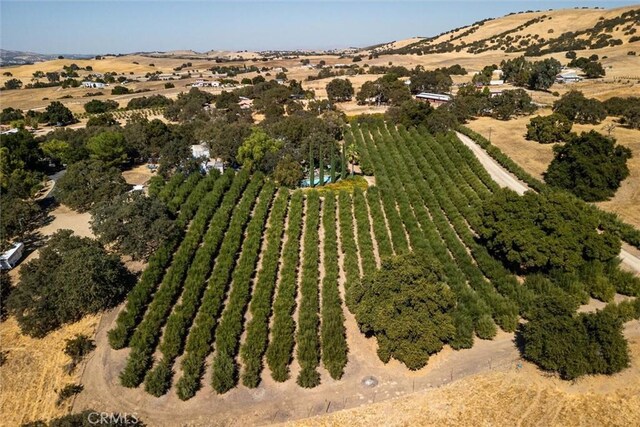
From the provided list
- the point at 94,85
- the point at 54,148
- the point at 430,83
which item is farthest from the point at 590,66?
the point at 94,85

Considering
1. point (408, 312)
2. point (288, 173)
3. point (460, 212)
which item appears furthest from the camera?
point (288, 173)

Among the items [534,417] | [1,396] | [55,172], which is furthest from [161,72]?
[534,417]

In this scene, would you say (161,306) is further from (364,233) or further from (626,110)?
(626,110)

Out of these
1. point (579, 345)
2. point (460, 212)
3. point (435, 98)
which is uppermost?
point (579, 345)

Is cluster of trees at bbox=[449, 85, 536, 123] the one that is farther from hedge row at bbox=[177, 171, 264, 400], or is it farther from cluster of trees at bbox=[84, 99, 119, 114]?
cluster of trees at bbox=[84, 99, 119, 114]

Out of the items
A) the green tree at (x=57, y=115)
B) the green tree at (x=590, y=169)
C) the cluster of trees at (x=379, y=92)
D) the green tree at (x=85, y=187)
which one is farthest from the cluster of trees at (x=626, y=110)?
the green tree at (x=57, y=115)

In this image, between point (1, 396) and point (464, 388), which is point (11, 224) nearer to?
point (1, 396)

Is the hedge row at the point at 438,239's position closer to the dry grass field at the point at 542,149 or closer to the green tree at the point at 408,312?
the green tree at the point at 408,312
